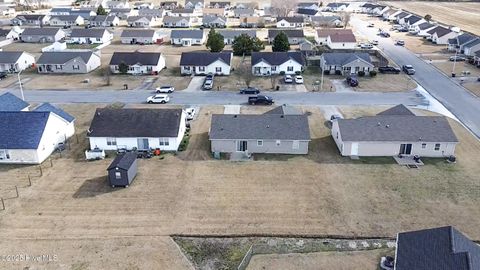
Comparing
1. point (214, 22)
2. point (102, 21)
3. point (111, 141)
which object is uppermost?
point (102, 21)

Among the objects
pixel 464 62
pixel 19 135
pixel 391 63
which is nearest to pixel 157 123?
pixel 19 135

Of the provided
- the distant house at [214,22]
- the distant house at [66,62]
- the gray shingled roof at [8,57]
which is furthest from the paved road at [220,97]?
the distant house at [214,22]

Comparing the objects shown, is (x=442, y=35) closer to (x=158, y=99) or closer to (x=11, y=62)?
(x=158, y=99)

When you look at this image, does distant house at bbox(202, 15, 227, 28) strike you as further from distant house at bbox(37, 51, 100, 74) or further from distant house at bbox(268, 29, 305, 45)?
distant house at bbox(37, 51, 100, 74)

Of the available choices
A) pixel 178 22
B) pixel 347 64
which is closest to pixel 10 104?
pixel 347 64

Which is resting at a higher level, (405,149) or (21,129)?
(21,129)

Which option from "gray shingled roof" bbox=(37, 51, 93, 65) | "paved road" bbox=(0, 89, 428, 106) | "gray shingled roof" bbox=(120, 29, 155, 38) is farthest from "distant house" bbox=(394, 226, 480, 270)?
"gray shingled roof" bbox=(120, 29, 155, 38)

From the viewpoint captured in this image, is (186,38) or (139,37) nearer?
(186,38)
